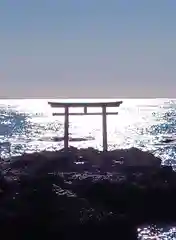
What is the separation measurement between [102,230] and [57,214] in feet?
5.72

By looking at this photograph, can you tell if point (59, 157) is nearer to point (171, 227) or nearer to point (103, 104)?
point (103, 104)

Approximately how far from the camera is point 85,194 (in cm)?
2347

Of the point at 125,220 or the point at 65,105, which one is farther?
the point at 65,105

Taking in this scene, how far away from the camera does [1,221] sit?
1977cm

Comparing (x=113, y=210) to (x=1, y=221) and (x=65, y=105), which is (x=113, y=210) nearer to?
(x=1, y=221)

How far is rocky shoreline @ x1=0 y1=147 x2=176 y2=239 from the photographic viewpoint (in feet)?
65.7

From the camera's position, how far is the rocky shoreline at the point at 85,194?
65.7ft

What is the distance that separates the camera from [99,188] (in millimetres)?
23891

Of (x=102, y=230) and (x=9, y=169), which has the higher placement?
(x=9, y=169)

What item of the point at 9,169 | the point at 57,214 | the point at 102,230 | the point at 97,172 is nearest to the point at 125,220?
the point at 102,230

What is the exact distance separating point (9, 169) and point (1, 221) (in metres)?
8.59

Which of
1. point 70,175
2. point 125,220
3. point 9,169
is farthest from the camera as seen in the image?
point 9,169

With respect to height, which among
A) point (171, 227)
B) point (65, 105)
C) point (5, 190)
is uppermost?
point (65, 105)

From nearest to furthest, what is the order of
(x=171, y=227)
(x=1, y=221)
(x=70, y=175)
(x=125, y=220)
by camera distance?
(x=1, y=221) < (x=125, y=220) < (x=171, y=227) < (x=70, y=175)
